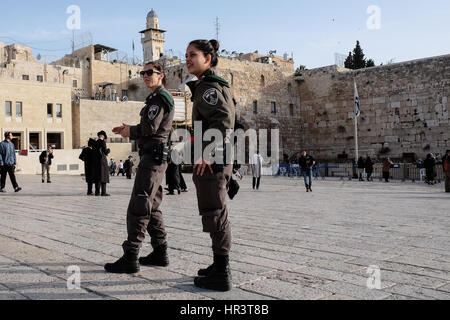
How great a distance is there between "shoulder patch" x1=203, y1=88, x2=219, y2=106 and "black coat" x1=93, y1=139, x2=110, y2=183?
8.27m

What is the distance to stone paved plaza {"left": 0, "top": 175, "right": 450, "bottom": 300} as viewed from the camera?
3.05m

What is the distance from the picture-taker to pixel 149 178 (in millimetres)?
3596

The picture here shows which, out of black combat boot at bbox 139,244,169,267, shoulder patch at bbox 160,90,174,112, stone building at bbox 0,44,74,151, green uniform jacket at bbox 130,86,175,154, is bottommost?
black combat boot at bbox 139,244,169,267

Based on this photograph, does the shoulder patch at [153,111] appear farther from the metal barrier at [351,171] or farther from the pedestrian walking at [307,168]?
the metal barrier at [351,171]

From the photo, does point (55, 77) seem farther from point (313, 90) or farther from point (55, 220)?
point (55, 220)

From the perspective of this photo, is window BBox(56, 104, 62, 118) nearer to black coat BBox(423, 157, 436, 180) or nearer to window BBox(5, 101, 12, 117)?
window BBox(5, 101, 12, 117)

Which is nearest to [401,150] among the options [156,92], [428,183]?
[428,183]

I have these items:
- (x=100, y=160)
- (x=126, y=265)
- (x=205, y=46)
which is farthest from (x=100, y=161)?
(x=205, y=46)

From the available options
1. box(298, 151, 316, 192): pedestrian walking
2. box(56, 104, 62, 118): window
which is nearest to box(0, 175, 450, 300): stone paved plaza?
box(298, 151, 316, 192): pedestrian walking

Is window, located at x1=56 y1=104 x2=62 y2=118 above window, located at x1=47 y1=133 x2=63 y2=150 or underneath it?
above

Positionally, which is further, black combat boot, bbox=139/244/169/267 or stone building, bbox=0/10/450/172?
stone building, bbox=0/10/450/172

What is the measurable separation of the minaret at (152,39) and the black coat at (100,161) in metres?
43.7

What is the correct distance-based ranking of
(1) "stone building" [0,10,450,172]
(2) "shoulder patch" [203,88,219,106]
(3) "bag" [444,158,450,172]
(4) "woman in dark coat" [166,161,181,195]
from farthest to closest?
1. (1) "stone building" [0,10,450,172]
2. (3) "bag" [444,158,450,172]
3. (4) "woman in dark coat" [166,161,181,195]
4. (2) "shoulder patch" [203,88,219,106]

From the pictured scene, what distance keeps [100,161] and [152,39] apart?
4462 cm
